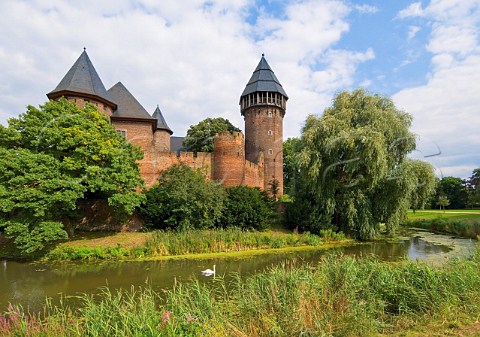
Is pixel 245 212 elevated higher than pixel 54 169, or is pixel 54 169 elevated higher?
pixel 54 169

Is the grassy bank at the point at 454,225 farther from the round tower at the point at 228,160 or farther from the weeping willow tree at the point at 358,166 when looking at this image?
the round tower at the point at 228,160

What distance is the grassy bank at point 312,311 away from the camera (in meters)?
3.82

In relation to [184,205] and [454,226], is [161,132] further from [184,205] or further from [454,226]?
[454,226]

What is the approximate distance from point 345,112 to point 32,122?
15804mm

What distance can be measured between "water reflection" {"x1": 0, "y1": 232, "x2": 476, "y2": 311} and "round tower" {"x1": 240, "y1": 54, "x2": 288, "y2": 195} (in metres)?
13.8

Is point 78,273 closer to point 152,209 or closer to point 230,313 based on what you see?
point 152,209

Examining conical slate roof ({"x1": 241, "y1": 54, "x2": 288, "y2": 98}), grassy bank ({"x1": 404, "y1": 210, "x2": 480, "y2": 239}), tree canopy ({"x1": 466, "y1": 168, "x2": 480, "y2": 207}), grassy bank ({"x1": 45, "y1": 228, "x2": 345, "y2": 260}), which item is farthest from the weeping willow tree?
tree canopy ({"x1": 466, "y1": 168, "x2": 480, "y2": 207})

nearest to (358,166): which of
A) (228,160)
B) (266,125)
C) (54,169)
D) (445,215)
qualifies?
(228,160)

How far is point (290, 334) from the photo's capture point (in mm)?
3920

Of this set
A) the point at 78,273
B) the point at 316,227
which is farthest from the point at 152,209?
the point at 316,227

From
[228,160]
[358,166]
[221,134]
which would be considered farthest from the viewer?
[221,134]

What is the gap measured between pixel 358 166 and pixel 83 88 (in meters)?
17.5

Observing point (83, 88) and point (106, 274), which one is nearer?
point (106, 274)

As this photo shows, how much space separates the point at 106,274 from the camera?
9914 millimetres
